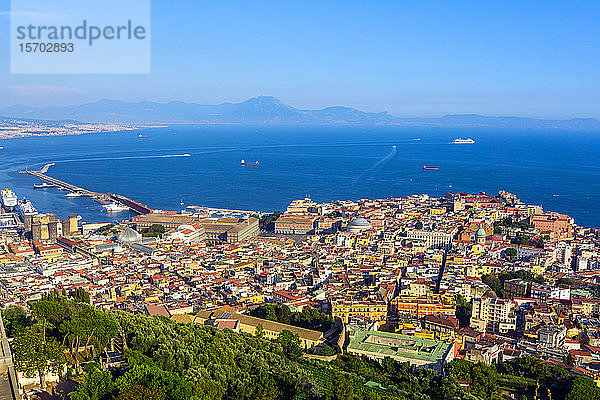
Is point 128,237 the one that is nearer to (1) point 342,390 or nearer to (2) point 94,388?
(1) point 342,390

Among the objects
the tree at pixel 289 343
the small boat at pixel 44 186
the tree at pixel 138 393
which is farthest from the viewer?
the small boat at pixel 44 186

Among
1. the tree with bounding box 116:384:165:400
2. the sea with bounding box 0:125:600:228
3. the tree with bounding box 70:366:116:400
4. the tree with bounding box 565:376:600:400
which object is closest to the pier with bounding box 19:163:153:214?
the sea with bounding box 0:125:600:228

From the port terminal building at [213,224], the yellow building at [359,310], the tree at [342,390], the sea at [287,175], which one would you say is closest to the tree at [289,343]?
the yellow building at [359,310]

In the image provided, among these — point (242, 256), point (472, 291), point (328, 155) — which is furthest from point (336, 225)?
point (328, 155)

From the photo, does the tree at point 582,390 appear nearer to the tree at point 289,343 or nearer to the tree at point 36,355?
the tree at point 289,343

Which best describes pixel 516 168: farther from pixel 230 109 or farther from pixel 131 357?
pixel 230 109

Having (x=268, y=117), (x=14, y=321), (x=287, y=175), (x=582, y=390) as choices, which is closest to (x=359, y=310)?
(x=582, y=390)

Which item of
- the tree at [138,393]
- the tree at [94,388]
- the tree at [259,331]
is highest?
the tree at [138,393]
